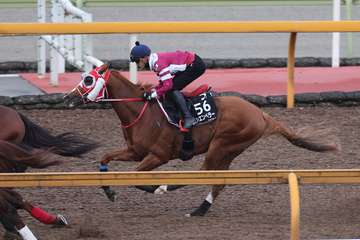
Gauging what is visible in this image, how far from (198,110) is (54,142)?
1299 mm

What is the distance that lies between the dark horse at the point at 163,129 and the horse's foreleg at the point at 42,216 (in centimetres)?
89

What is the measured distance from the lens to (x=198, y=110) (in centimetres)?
906

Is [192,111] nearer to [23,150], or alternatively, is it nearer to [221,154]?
[221,154]

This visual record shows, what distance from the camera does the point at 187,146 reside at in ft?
29.7

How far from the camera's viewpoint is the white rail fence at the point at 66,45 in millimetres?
12930

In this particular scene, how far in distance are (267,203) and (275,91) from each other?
4385 millimetres

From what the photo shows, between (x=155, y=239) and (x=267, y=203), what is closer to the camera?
(x=155, y=239)

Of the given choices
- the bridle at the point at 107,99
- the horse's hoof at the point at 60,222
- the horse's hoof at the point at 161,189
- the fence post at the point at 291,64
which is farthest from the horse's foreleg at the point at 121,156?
the fence post at the point at 291,64

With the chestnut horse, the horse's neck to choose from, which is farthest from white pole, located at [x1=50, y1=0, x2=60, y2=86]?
the chestnut horse

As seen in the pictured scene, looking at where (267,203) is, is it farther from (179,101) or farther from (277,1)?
(277,1)

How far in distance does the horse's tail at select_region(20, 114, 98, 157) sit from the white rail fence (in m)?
4.08

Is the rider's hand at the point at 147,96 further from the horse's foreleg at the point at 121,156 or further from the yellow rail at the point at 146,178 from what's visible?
the yellow rail at the point at 146,178

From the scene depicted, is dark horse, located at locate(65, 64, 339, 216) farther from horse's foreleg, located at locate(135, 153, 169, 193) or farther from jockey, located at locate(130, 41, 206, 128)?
jockey, located at locate(130, 41, 206, 128)

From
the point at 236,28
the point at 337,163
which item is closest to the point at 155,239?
the point at 337,163
